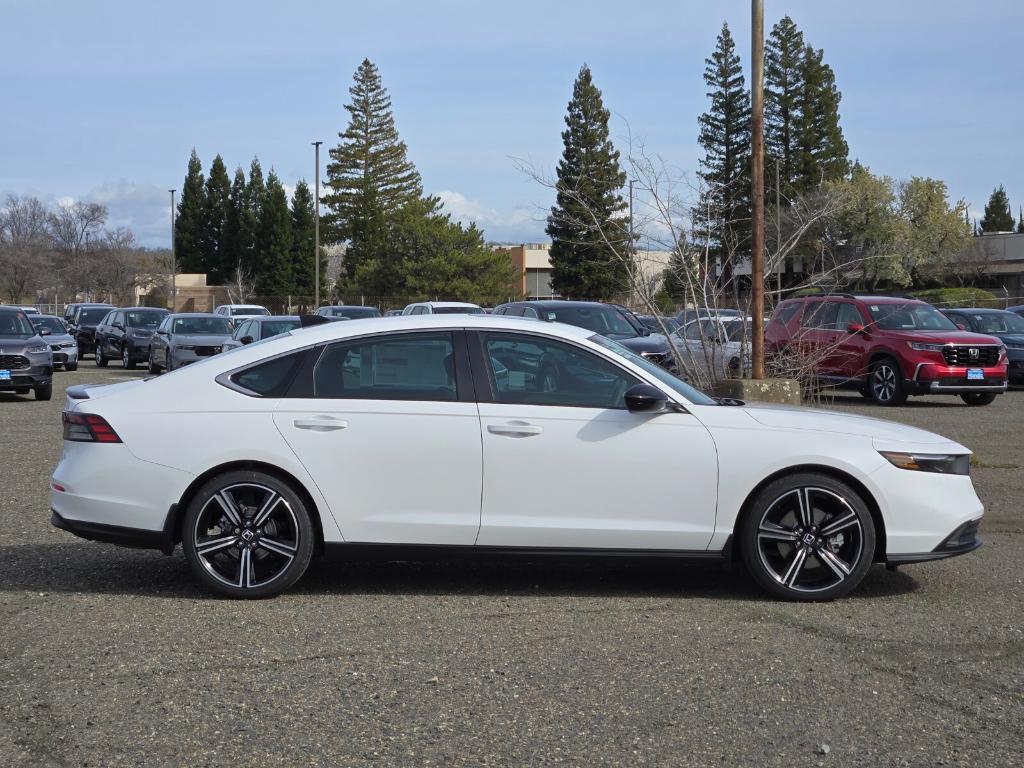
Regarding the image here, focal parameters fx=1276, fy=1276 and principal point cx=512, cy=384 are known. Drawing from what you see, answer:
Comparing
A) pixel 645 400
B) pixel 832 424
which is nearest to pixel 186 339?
pixel 645 400

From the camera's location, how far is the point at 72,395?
23.1ft

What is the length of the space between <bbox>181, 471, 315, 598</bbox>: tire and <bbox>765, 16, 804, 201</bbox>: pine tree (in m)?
60.5

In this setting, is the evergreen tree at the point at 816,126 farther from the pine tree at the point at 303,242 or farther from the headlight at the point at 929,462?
the headlight at the point at 929,462

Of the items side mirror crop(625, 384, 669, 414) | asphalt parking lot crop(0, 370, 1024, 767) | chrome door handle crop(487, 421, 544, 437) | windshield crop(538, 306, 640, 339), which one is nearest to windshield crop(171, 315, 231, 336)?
windshield crop(538, 306, 640, 339)

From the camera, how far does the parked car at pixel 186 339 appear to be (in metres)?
27.9

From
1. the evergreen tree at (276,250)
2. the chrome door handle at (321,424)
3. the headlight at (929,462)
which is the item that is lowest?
the headlight at (929,462)

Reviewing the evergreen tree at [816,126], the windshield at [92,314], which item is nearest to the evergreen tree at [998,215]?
the evergreen tree at [816,126]

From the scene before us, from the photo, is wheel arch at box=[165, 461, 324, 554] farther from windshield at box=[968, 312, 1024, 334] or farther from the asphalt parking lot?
windshield at box=[968, 312, 1024, 334]

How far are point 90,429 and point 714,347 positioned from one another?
9.19 metres

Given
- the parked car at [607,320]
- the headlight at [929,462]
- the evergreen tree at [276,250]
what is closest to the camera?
the headlight at [929,462]

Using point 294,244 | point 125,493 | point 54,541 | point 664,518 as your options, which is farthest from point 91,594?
point 294,244

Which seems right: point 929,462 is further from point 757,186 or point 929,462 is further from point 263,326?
point 263,326

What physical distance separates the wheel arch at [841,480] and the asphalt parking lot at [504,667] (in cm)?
35

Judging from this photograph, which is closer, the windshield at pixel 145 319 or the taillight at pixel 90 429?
the taillight at pixel 90 429
